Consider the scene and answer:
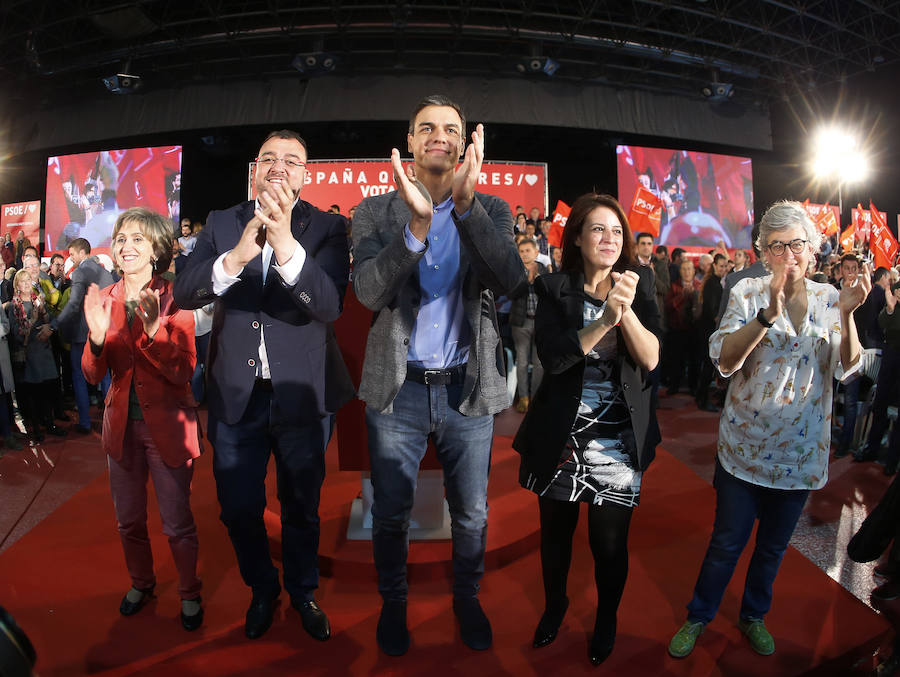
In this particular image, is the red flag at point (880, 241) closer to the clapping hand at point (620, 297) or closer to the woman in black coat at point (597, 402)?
the woman in black coat at point (597, 402)

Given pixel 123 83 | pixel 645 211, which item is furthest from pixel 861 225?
pixel 123 83

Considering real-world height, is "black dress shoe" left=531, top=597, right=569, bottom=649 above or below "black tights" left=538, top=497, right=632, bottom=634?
below

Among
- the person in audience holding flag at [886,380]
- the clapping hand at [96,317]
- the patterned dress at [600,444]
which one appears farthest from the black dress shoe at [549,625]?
the person in audience holding flag at [886,380]

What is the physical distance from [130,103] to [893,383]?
13.4m

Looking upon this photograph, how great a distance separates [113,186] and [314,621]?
13109mm

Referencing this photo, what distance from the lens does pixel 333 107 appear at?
11055 mm

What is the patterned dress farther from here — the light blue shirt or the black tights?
the light blue shirt

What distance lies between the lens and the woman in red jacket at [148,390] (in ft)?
7.16

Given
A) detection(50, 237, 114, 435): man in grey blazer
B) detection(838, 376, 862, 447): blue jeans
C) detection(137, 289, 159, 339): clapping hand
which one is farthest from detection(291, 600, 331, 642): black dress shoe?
detection(838, 376, 862, 447): blue jeans

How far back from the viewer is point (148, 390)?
2.19 meters

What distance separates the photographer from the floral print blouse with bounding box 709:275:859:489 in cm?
198

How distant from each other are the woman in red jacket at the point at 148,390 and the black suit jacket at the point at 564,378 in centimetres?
133

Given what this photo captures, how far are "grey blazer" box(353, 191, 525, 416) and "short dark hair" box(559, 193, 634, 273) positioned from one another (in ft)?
0.78

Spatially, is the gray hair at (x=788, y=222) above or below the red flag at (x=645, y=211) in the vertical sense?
below
